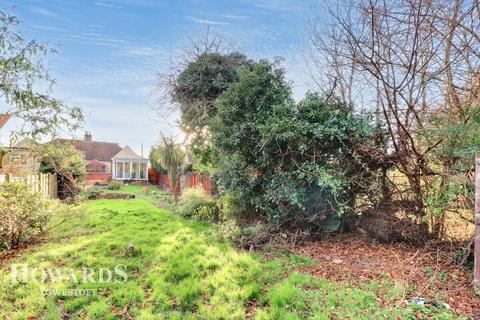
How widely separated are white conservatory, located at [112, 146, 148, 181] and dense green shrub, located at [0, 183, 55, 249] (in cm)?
1962

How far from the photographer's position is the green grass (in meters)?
2.66

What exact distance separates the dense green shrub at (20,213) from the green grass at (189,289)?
0.40 m

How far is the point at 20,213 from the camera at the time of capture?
459 centimetres

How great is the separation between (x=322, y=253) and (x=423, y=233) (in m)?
1.95

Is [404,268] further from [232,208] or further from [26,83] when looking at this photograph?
[26,83]

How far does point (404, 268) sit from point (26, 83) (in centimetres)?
625

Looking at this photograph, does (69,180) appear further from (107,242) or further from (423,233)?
(423,233)

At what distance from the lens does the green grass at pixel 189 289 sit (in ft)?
8.74

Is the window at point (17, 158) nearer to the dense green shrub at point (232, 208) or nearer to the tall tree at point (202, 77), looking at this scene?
the tall tree at point (202, 77)

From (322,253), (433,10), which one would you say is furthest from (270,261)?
(433,10)

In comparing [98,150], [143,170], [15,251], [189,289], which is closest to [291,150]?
[189,289]

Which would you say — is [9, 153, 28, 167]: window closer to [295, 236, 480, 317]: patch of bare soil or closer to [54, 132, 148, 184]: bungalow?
[295, 236, 480, 317]: patch of bare soil

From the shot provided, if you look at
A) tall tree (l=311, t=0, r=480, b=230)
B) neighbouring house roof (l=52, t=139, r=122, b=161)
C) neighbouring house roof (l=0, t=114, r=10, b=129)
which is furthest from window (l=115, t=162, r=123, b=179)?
tall tree (l=311, t=0, r=480, b=230)

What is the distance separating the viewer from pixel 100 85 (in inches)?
304
